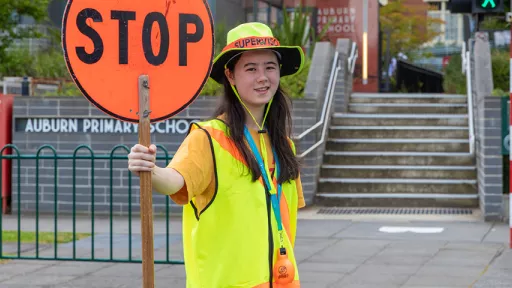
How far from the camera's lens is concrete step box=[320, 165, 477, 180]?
1438 cm

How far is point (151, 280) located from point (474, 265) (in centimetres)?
565

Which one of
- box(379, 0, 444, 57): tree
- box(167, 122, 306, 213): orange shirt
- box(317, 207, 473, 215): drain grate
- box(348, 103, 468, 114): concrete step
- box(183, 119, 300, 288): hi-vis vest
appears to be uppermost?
box(379, 0, 444, 57): tree

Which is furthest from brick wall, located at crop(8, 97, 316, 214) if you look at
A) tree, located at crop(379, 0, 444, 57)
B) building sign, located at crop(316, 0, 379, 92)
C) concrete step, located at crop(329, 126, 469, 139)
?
tree, located at crop(379, 0, 444, 57)

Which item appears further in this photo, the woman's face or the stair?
the stair

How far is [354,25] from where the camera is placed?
22344 millimetres

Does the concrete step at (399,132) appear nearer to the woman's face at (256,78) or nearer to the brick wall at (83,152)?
the brick wall at (83,152)

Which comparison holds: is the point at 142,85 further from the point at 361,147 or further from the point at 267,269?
the point at 361,147

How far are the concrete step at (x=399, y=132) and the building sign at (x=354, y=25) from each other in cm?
628

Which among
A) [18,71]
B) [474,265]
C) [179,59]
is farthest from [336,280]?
[18,71]

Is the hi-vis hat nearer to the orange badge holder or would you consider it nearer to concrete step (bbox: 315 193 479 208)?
the orange badge holder

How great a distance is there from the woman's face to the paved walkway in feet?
A: 14.1

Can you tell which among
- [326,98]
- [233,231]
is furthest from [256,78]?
[326,98]

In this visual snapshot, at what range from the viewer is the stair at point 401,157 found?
14078 millimetres

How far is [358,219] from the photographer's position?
1279cm
